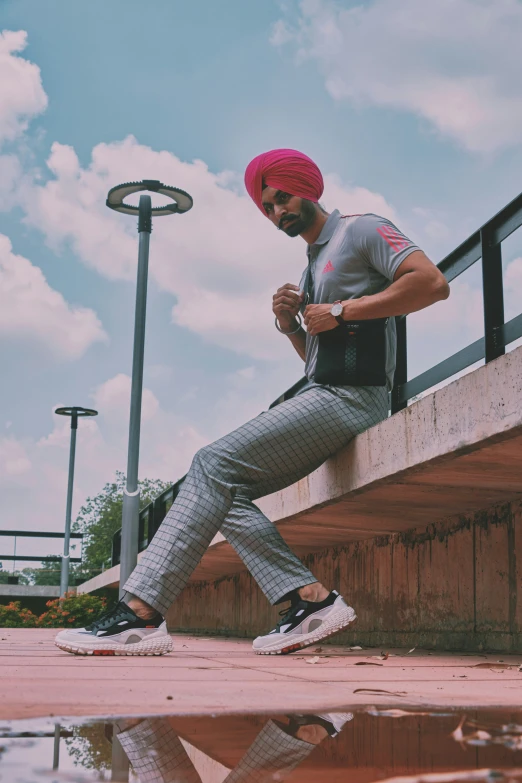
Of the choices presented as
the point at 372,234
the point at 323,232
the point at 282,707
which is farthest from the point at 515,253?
the point at 282,707

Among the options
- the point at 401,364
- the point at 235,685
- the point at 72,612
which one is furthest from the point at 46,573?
the point at 235,685

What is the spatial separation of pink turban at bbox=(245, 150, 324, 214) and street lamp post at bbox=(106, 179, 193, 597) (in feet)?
24.5

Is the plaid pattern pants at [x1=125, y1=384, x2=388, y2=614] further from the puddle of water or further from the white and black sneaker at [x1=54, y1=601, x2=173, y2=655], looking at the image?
the puddle of water

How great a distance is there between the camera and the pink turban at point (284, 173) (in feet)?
14.5

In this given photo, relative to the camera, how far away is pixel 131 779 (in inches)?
47.8

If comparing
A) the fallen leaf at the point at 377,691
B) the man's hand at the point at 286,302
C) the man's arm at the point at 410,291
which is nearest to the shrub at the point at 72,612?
the man's hand at the point at 286,302

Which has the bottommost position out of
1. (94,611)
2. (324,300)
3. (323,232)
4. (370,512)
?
(94,611)

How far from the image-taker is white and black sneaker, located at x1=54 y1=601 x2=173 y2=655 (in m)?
3.68

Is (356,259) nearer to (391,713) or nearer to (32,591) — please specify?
(391,713)

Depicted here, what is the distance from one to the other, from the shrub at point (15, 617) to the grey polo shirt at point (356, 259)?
1706cm

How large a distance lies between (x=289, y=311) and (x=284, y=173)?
0.71 meters

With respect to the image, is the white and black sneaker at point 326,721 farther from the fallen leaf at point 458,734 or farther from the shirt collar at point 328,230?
the shirt collar at point 328,230

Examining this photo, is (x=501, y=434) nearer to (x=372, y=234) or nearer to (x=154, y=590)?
(x=372, y=234)

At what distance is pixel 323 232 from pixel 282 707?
300cm
